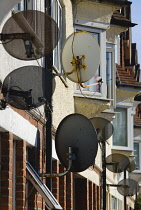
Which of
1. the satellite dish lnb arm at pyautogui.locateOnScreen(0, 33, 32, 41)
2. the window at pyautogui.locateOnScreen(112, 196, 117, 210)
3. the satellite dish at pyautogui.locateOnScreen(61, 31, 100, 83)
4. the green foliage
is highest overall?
the satellite dish lnb arm at pyautogui.locateOnScreen(0, 33, 32, 41)

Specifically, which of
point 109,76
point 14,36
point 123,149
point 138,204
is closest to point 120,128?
point 123,149

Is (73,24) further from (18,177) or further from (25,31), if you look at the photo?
(25,31)

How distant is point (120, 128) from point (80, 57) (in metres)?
20.5

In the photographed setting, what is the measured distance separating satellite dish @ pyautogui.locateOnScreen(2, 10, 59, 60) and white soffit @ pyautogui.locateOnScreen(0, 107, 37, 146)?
3.51 feet

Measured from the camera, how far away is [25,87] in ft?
35.7

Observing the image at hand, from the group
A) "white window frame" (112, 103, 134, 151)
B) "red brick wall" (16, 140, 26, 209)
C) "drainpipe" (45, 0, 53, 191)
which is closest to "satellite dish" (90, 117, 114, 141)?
"drainpipe" (45, 0, 53, 191)

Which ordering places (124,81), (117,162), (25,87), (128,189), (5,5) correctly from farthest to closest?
(124,81) < (128,189) < (117,162) < (25,87) < (5,5)

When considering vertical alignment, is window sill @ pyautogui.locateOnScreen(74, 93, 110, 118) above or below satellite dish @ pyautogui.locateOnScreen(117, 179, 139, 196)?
above

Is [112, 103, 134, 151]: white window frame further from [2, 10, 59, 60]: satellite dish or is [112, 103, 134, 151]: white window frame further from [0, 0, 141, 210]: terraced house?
[2, 10, 59, 60]: satellite dish

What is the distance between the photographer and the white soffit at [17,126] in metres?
10.7

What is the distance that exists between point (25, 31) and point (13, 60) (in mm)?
1492

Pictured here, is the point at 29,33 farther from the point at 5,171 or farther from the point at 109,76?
the point at 109,76

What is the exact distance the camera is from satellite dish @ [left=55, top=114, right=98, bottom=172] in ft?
38.2

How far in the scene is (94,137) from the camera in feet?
39.3
